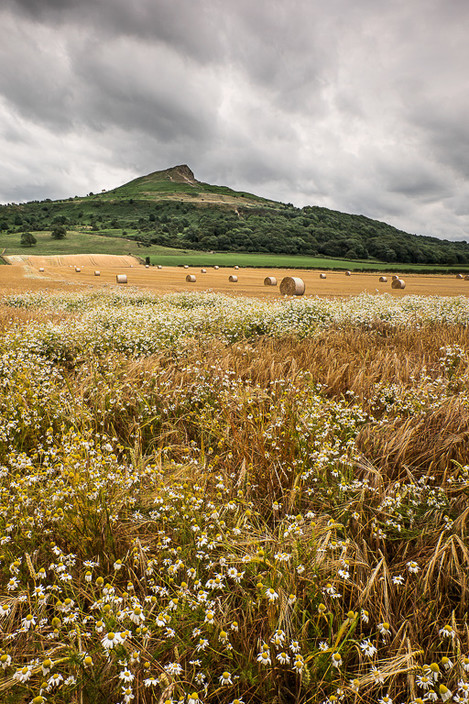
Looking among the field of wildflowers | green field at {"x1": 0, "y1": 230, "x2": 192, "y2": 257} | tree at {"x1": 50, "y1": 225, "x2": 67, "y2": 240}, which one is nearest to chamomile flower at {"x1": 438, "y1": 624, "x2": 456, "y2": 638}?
the field of wildflowers

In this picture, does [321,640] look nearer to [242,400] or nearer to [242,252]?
[242,400]

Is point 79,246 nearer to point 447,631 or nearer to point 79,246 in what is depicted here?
point 79,246

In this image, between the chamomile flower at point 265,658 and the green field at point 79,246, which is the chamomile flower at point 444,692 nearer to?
the chamomile flower at point 265,658

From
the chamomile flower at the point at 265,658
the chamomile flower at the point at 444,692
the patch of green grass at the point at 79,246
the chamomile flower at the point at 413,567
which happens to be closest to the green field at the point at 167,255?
the patch of green grass at the point at 79,246

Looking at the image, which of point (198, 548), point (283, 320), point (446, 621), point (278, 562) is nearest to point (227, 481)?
point (198, 548)

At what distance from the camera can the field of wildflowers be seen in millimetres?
1918

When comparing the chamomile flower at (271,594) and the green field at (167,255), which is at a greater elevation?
the green field at (167,255)

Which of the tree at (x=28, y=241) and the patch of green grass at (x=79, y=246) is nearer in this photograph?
the patch of green grass at (x=79, y=246)

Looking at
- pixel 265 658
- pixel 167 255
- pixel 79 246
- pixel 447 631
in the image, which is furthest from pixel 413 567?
pixel 79 246

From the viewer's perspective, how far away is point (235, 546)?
8.70 feet

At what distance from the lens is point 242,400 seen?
4.90m

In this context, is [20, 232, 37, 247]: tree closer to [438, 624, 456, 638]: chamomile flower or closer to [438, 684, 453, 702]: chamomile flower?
[438, 624, 456, 638]: chamomile flower

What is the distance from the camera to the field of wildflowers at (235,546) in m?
1.92

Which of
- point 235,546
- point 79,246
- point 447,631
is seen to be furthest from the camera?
point 79,246
